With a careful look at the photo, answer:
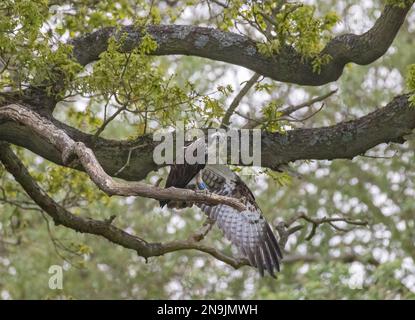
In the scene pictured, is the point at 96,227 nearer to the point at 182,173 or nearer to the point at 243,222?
the point at 182,173

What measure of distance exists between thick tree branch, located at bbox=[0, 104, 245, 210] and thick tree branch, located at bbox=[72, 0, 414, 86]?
111 cm

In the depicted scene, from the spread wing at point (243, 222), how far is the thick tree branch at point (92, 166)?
240 centimetres

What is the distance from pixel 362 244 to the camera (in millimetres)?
13227

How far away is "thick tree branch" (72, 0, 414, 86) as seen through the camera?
288 inches

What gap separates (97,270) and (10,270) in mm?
1471

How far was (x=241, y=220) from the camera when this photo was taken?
8898mm

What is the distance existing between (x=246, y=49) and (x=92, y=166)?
7.33 feet

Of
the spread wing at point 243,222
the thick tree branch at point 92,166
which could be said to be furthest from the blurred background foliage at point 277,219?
the thick tree branch at point 92,166

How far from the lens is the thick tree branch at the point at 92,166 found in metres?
5.74

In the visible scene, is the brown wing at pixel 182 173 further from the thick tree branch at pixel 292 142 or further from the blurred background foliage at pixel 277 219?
the blurred background foliage at pixel 277 219

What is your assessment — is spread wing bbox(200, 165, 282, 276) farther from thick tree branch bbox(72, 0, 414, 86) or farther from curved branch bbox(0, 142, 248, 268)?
thick tree branch bbox(72, 0, 414, 86)

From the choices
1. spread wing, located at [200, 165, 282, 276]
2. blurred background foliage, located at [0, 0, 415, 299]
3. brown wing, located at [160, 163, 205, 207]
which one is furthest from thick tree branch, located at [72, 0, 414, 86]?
blurred background foliage, located at [0, 0, 415, 299]

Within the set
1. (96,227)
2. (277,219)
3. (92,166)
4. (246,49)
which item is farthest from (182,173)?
(277,219)
